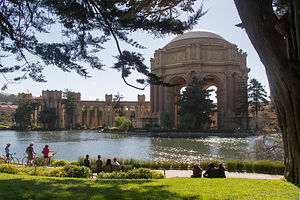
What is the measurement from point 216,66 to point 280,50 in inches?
1613

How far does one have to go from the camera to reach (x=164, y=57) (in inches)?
1898

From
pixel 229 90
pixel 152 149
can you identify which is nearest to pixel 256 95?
pixel 229 90

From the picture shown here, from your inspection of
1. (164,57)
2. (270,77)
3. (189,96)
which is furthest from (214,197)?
(164,57)

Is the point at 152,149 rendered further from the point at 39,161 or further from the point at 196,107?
the point at 196,107

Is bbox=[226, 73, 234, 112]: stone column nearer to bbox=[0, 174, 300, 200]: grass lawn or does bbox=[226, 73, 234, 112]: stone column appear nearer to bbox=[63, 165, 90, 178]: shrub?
bbox=[63, 165, 90, 178]: shrub

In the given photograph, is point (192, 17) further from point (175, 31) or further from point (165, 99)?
point (165, 99)

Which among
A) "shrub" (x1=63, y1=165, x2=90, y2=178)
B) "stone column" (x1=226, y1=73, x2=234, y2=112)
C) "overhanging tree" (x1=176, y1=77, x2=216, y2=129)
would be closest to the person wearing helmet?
"shrub" (x1=63, y1=165, x2=90, y2=178)

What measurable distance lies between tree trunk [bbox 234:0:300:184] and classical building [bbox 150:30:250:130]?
37.8 metres

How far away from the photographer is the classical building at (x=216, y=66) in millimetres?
43844

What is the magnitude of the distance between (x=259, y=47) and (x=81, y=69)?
4875mm

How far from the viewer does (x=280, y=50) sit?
216 inches

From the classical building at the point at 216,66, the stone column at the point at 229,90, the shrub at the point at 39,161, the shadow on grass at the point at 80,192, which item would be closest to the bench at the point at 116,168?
the shrub at the point at 39,161

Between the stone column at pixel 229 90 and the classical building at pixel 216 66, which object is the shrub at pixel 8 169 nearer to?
the classical building at pixel 216 66

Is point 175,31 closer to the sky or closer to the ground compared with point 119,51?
closer to the sky
